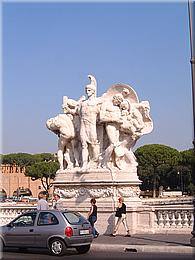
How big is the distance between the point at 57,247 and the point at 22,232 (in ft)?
3.62

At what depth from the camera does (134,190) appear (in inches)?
785

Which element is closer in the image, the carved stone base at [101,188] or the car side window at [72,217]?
the car side window at [72,217]

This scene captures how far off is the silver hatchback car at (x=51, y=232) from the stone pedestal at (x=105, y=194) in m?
4.63

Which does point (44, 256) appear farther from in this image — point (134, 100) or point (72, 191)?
point (134, 100)

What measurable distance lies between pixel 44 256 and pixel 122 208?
15.7ft

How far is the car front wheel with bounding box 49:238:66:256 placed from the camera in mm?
13770

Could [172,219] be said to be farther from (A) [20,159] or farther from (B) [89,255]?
(A) [20,159]

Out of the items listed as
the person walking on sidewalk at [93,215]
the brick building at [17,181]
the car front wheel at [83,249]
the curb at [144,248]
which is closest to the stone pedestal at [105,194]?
the person walking on sidewalk at [93,215]

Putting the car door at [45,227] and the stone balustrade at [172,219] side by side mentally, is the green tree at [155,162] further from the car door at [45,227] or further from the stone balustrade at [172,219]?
the car door at [45,227]

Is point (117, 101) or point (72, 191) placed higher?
point (117, 101)

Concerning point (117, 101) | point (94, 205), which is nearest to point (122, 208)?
point (94, 205)

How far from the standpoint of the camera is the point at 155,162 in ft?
258

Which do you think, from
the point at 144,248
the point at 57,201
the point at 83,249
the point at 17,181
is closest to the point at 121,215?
the point at 144,248

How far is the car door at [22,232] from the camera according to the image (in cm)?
1418
